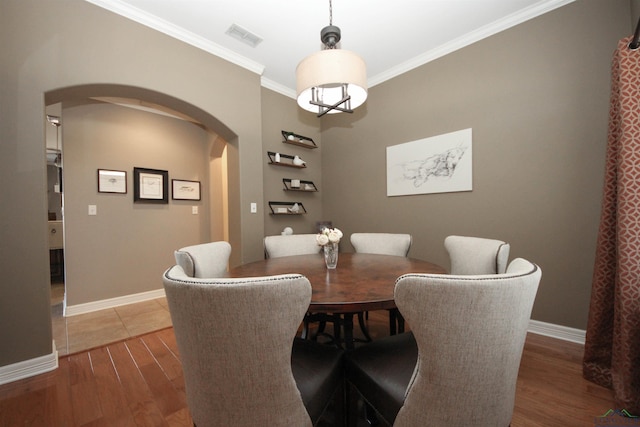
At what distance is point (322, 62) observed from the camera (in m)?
1.44

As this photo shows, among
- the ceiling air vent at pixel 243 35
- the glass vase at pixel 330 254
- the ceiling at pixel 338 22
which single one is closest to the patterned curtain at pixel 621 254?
the ceiling at pixel 338 22

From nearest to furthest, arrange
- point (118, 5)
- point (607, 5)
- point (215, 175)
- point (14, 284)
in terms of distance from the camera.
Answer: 1. point (14, 284)
2. point (607, 5)
3. point (118, 5)
4. point (215, 175)

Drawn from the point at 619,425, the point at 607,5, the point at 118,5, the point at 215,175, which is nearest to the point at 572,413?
the point at 619,425

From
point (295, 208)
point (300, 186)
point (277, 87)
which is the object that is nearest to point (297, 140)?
point (300, 186)

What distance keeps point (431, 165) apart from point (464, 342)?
7.86ft

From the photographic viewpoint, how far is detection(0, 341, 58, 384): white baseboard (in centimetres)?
164

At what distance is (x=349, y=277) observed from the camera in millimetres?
1322

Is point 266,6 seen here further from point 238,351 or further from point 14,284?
point 14,284

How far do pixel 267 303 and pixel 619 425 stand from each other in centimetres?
192

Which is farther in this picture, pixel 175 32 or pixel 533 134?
pixel 175 32

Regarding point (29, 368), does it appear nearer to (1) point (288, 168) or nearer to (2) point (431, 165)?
(1) point (288, 168)

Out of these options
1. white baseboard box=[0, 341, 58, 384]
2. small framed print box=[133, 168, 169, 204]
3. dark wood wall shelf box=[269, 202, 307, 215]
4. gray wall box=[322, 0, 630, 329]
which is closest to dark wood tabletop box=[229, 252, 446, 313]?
gray wall box=[322, 0, 630, 329]

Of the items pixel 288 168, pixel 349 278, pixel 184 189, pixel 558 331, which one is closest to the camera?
pixel 349 278

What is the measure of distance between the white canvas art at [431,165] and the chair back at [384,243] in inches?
33.4
